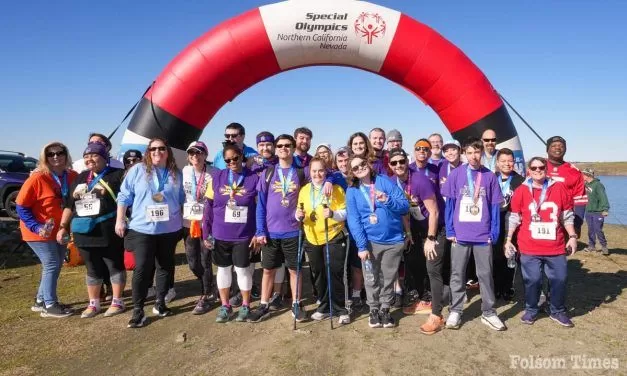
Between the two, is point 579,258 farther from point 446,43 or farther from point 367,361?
point 367,361

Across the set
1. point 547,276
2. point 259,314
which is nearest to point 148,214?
point 259,314

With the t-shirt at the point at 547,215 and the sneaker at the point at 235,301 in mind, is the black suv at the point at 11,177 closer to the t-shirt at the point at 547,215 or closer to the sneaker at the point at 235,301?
the sneaker at the point at 235,301

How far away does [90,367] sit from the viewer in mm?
2932

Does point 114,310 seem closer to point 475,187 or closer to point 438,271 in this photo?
point 438,271

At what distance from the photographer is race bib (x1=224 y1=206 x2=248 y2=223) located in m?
3.59

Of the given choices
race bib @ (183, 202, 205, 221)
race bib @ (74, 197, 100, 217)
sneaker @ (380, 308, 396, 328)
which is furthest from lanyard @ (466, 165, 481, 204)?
race bib @ (74, 197, 100, 217)

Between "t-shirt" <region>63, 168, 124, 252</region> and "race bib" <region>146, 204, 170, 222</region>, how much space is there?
2.01ft

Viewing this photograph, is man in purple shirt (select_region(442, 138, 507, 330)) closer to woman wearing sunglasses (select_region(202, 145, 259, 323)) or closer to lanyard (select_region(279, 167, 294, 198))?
lanyard (select_region(279, 167, 294, 198))

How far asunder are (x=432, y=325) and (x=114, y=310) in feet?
10.9

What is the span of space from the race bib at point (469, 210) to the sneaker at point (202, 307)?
112 inches

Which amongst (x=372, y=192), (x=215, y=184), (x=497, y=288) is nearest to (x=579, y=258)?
(x=497, y=288)

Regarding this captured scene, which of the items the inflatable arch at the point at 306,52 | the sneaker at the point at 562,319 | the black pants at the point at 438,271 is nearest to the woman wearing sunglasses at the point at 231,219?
the black pants at the point at 438,271

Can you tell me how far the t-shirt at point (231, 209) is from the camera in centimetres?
359

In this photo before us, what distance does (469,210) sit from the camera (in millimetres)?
3379
